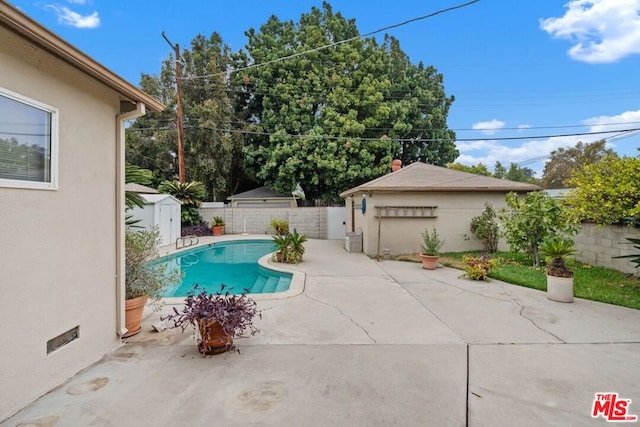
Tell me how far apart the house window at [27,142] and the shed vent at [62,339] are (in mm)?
1384

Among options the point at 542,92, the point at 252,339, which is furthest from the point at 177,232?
the point at 542,92

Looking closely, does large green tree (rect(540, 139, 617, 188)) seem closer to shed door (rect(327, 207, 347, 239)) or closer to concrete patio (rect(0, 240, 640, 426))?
shed door (rect(327, 207, 347, 239))

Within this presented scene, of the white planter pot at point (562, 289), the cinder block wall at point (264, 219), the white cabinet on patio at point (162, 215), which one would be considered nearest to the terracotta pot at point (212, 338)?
the white planter pot at point (562, 289)

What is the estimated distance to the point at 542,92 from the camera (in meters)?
17.2

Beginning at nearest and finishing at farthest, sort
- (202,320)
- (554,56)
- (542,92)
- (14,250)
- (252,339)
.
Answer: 1. (14,250)
2. (202,320)
3. (252,339)
4. (554,56)
5. (542,92)

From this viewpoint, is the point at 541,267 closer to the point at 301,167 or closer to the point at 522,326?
the point at 522,326

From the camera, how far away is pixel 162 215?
531 inches

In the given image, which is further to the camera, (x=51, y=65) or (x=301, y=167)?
(x=301, y=167)

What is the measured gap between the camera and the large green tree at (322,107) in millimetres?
18406

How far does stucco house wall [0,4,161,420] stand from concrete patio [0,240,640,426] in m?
0.27

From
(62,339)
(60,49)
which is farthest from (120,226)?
(60,49)

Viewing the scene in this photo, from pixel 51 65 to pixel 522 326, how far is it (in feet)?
20.7

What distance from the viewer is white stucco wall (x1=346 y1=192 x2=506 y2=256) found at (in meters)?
10.8

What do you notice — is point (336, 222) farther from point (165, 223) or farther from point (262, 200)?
point (165, 223)
